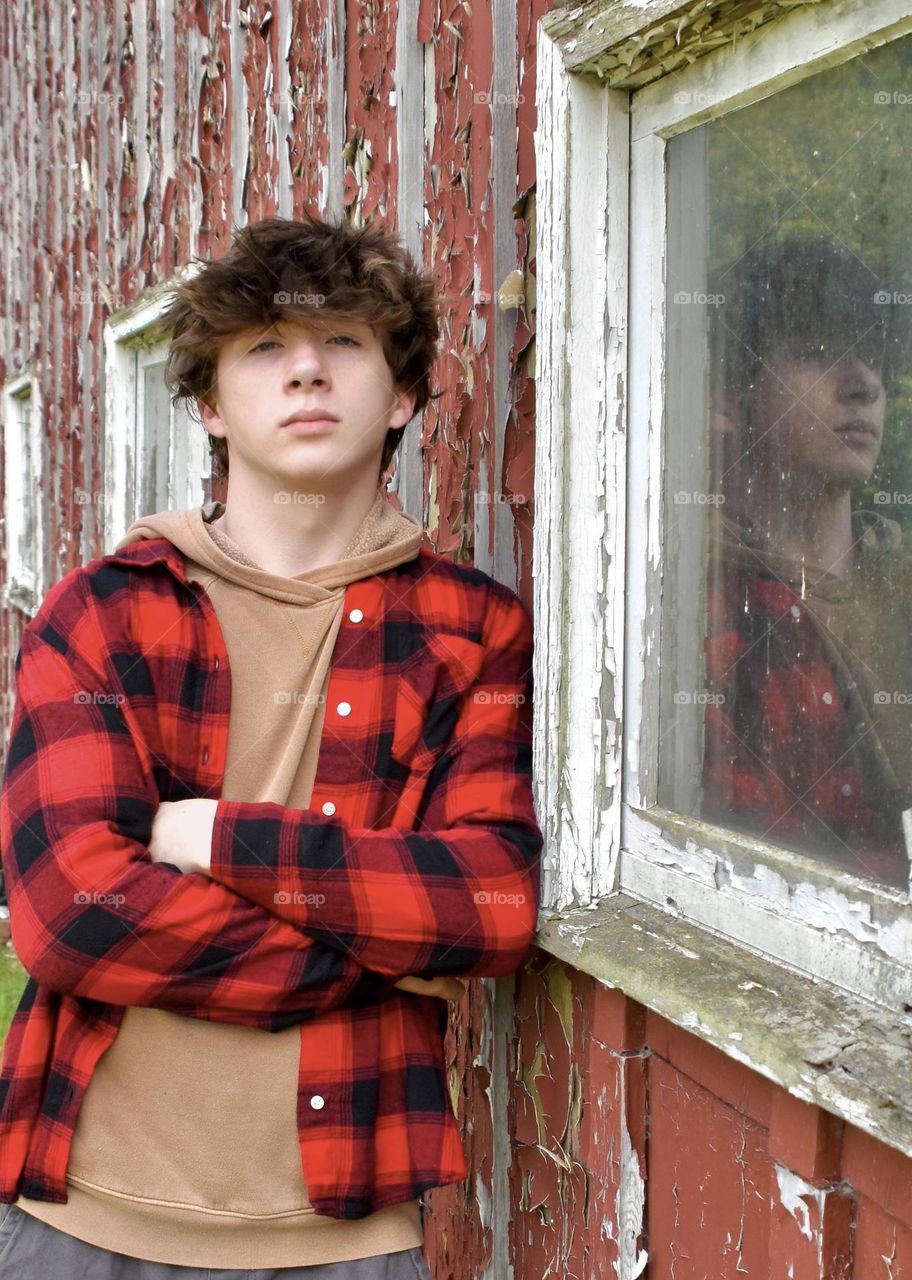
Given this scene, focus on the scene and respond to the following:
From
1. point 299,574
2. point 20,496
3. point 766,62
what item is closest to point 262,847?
point 299,574

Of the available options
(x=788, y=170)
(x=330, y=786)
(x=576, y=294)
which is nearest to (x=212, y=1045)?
(x=330, y=786)

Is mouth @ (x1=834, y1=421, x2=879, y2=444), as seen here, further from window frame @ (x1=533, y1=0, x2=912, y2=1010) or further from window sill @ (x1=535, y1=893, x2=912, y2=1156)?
window sill @ (x1=535, y1=893, x2=912, y2=1156)

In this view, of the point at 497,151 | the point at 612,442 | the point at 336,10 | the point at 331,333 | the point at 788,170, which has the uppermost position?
the point at 336,10

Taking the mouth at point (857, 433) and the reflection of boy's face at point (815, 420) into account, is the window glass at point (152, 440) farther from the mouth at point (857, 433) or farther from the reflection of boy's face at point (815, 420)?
the mouth at point (857, 433)

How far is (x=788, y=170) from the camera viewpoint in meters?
1.71

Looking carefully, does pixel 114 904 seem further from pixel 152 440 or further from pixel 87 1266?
pixel 152 440

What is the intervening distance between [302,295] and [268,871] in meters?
0.91

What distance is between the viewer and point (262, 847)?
174 centimetres

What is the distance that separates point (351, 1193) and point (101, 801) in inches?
26.5

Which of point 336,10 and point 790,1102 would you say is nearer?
point 790,1102

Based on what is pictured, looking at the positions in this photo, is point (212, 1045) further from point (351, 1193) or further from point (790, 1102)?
point (790, 1102)

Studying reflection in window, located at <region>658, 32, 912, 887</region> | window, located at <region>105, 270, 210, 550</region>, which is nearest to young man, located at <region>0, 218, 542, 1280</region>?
reflection in window, located at <region>658, 32, 912, 887</region>

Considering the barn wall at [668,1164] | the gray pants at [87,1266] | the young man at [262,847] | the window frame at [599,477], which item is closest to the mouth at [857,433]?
the window frame at [599,477]

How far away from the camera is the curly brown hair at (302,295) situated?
6.40ft
